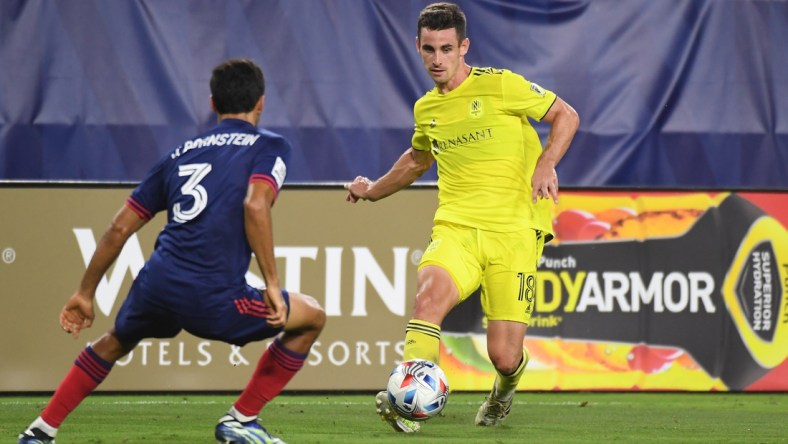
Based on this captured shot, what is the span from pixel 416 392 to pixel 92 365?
146 centimetres

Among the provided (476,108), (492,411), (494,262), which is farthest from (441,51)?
(492,411)

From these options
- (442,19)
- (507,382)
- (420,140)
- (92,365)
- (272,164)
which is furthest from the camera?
(420,140)

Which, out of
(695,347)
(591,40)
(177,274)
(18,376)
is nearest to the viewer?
(177,274)

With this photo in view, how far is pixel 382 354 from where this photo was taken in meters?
8.91

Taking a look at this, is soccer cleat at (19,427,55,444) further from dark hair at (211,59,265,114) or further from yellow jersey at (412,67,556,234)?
yellow jersey at (412,67,556,234)

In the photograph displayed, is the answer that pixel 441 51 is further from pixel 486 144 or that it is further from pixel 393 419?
pixel 393 419

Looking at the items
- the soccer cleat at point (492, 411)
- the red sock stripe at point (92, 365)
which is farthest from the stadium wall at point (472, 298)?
the red sock stripe at point (92, 365)

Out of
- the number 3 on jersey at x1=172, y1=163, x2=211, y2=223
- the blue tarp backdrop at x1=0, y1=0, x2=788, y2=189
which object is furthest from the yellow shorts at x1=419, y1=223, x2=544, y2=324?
the blue tarp backdrop at x1=0, y1=0, x2=788, y2=189

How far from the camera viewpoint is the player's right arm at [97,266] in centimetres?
504

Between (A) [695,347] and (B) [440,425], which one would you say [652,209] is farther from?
(B) [440,425]

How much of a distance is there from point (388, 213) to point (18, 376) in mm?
2808

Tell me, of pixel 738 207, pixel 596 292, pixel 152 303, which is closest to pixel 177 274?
pixel 152 303

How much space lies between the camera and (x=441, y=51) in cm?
628

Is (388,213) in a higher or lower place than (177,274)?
lower
